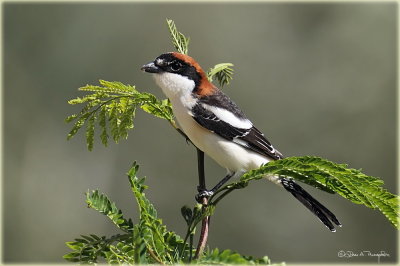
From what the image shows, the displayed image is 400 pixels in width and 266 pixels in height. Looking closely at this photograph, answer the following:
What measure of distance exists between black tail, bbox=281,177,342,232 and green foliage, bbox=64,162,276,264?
115 centimetres

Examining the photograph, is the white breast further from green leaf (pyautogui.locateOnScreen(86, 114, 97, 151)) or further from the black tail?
green leaf (pyautogui.locateOnScreen(86, 114, 97, 151))

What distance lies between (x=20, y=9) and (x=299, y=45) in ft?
18.4

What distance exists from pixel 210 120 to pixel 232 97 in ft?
24.2

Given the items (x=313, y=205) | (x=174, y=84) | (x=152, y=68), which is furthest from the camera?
(x=174, y=84)

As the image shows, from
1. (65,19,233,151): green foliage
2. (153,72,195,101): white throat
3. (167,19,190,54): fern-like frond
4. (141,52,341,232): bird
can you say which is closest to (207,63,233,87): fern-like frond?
(167,19,190,54): fern-like frond

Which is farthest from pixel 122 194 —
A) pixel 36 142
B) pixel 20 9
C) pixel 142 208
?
pixel 142 208

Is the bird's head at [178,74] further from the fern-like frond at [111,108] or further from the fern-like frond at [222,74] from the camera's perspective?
the fern-like frond at [111,108]

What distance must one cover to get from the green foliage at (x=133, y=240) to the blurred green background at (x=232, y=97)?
7.54 m

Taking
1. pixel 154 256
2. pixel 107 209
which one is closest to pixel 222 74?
pixel 107 209

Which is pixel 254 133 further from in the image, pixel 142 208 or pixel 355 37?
pixel 355 37

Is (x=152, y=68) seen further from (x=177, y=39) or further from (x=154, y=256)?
(x=154, y=256)

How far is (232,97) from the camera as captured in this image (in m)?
10.9

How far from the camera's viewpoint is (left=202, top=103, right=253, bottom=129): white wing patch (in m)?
3.64

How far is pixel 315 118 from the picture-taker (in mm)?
11328
